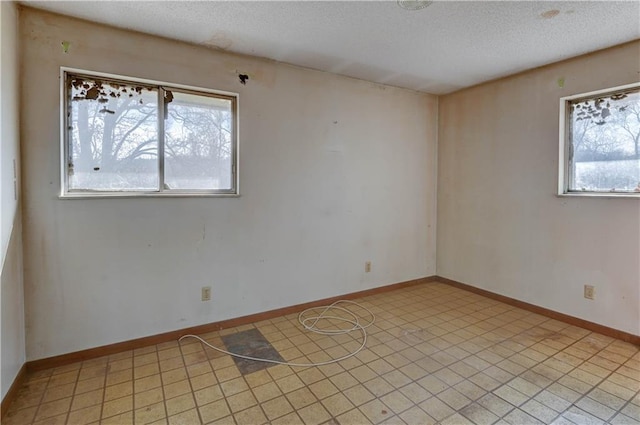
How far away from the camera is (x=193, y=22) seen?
2.26 metres

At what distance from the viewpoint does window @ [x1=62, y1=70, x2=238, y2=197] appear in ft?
7.53

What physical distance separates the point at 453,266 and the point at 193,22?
3737 millimetres

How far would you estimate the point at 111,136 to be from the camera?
239 centimetres

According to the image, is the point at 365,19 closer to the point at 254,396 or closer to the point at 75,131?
the point at 75,131

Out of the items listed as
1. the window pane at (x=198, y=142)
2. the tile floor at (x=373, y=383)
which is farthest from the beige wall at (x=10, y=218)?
the window pane at (x=198, y=142)

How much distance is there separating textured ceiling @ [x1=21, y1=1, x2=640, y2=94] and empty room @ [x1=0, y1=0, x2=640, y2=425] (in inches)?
0.9

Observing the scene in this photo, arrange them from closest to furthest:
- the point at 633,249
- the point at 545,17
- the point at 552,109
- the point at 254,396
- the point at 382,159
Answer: the point at 254,396 < the point at 545,17 < the point at 633,249 < the point at 552,109 < the point at 382,159

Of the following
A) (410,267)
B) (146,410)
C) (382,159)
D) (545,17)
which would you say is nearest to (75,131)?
(146,410)

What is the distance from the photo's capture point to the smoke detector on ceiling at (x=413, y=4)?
78.4 inches

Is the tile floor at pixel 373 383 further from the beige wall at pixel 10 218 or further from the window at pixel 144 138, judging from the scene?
the window at pixel 144 138

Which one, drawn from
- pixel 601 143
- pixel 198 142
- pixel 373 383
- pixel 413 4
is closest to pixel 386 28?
pixel 413 4

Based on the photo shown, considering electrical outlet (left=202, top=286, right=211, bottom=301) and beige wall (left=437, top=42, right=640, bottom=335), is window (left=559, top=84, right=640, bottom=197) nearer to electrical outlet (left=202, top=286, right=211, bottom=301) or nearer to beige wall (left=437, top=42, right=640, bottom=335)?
beige wall (left=437, top=42, right=640, bottom=335)

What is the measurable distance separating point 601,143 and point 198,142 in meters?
3.48

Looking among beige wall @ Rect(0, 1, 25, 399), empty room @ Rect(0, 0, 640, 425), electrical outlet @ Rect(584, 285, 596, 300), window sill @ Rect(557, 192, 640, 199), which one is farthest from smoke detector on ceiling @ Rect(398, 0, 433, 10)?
electrical outlet @ Rect(584, 285, 596, 300)
